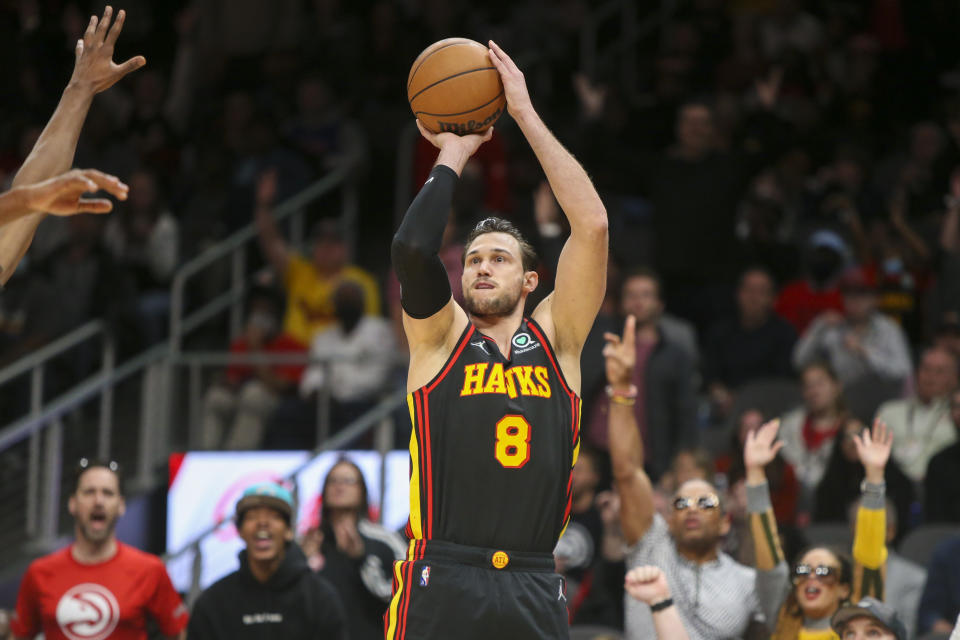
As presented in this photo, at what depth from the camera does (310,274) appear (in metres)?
12.1

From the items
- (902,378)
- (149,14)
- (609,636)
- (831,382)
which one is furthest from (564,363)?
(149,14)

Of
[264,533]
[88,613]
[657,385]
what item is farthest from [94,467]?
[657,385]

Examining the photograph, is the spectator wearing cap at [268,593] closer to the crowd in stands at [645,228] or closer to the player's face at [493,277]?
the crowd in stands at [645,228]

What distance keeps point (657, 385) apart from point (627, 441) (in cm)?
275

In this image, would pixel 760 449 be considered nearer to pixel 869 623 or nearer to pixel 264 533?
pixel 869 623

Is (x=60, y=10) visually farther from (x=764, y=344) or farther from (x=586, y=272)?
(x=586, y=272)

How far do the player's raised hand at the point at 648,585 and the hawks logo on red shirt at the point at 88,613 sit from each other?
2.72 meters

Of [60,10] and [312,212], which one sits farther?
[60,10]

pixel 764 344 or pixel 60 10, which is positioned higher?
pixel 60 10

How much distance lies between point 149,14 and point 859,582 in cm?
1111

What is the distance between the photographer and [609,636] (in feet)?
24.6

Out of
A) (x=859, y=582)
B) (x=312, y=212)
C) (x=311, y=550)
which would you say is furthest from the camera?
(x=312, y=212)

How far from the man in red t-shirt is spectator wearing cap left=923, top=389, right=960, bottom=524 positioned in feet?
15.5

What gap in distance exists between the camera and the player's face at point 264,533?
7594 millimetres
